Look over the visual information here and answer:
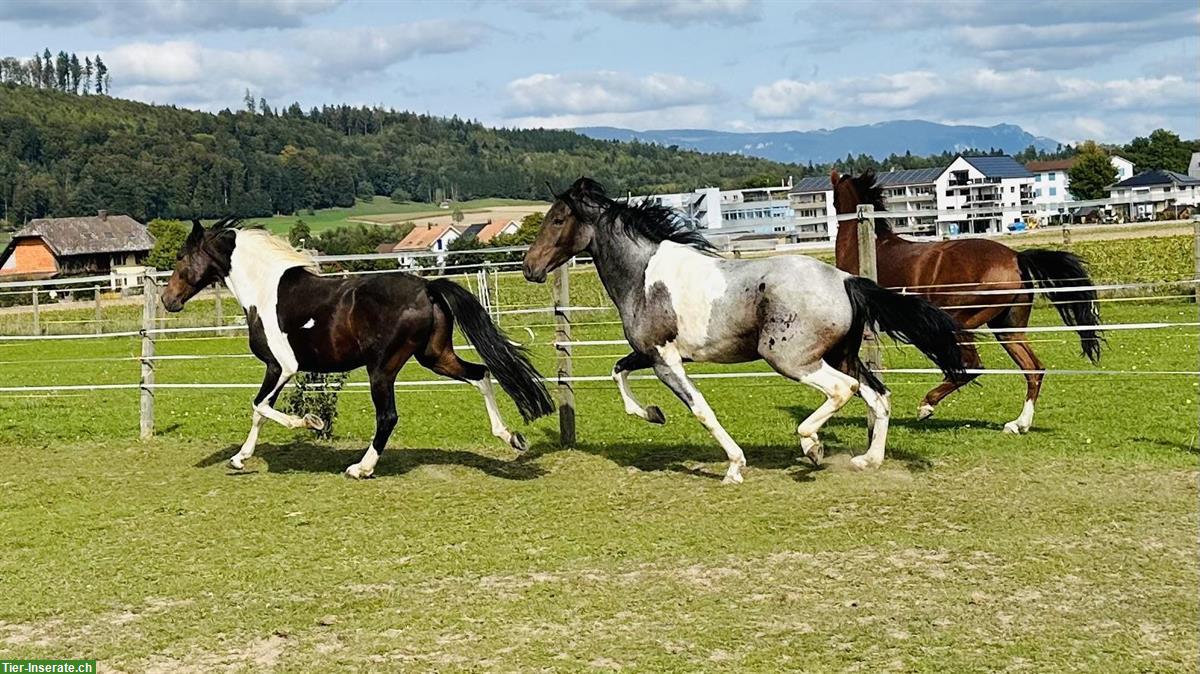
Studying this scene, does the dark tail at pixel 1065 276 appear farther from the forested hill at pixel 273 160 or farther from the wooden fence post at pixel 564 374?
the forested hill at pixel 273 160

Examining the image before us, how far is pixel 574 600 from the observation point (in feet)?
17.6

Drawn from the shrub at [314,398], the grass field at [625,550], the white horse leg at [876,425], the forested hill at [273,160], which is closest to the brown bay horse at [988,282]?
the grass field at [625,550]

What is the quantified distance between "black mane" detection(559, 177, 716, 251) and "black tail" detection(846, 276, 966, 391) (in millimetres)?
1175

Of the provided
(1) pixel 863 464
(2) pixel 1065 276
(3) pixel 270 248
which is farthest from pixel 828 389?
(3) pixel 270 248

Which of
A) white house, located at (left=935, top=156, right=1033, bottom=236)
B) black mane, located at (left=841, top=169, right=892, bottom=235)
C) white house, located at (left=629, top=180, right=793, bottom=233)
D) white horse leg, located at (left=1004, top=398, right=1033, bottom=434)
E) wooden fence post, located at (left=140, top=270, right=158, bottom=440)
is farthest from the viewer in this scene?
white house, located at (left=935, top=156, right=1033, bottom=236)

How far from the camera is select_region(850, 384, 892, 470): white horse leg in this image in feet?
25.2

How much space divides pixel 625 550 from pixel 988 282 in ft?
16.7

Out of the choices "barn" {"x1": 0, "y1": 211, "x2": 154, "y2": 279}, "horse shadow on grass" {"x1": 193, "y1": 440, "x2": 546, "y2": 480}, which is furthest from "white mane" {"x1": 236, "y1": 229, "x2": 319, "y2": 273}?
"barn" {"x1": 0, "y1": 211, "x2": 154, "y2": 279}

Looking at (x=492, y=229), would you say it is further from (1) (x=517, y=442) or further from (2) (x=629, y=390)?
(2) (x=629, y=390)

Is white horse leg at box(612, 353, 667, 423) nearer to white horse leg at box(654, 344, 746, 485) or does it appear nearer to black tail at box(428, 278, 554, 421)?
white horse leg at box(654, 344, 746, 485)

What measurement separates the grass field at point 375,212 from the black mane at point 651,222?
9185 cm

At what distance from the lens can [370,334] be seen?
8.20 meters

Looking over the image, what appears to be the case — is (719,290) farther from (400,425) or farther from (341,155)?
(341,155)

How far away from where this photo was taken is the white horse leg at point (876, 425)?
25.2 ft
